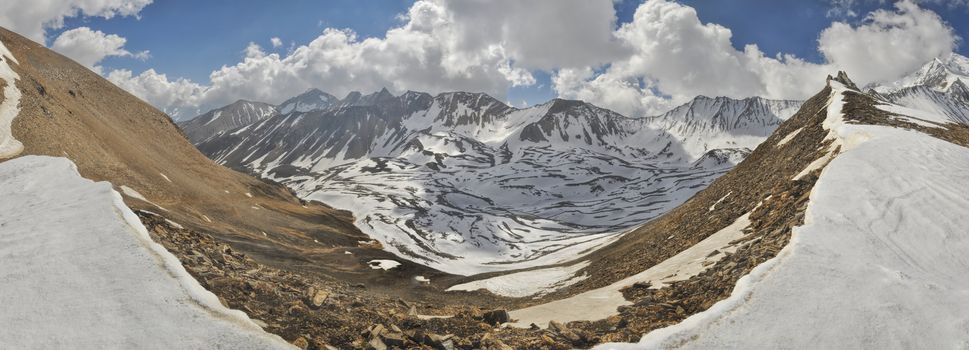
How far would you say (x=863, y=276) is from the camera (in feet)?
42.0

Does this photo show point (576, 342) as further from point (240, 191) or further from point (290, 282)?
point (240, 191)

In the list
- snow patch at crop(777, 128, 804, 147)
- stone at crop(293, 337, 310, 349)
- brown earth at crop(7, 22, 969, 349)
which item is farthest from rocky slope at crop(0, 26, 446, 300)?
snow patch at crop(777, 128, 804, 147)

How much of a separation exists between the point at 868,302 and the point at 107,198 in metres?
24.1

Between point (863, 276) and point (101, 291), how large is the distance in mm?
20672

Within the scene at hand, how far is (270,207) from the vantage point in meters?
84.7

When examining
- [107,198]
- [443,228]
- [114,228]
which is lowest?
[443,228]

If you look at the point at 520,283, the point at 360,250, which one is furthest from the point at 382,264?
the point at 520,283

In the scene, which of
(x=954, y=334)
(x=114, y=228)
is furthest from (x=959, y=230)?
(x=114, y=228)

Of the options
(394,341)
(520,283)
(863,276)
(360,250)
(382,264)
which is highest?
(863,276)

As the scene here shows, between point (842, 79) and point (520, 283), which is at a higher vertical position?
point (842, 79)

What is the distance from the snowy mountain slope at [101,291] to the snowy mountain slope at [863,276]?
1030 centimetres

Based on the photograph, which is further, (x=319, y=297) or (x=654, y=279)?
(x=654, y=279)

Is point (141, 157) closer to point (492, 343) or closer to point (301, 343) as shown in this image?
point (301, 343)

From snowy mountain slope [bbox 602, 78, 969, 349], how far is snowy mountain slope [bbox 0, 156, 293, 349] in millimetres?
10301
